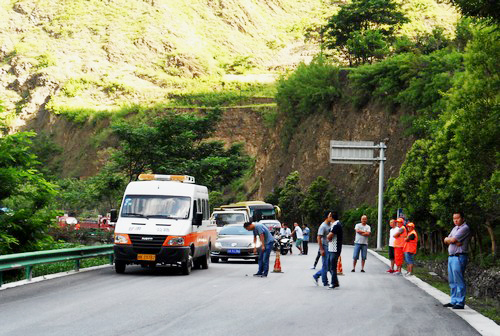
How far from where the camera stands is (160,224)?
21359 millimetres

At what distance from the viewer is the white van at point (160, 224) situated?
2100 centimetres

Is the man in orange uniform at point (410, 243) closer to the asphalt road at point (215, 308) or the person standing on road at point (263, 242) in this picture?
the asphalt road at point (215, 308)

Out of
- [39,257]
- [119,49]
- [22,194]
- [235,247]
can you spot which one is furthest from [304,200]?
[119,49]

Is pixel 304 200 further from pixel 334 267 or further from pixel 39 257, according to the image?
pixel 39 257

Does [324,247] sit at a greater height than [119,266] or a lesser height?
greater

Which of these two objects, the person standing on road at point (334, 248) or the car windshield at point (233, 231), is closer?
the person standing on road at point (334, 248)

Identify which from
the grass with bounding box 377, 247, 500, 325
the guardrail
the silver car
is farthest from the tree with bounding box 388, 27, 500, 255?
the guardrail

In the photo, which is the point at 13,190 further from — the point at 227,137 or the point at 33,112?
the point at 33,112

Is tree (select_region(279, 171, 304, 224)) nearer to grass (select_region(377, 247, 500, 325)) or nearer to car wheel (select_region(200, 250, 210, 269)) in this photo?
car wheel (select_region(200, 250, 210, 269))

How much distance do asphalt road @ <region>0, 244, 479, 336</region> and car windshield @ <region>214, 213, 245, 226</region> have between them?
15276 mm

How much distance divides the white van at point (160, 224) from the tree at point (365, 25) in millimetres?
60743

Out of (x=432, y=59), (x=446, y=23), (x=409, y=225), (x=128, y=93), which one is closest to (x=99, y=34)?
(x=128, y=93)

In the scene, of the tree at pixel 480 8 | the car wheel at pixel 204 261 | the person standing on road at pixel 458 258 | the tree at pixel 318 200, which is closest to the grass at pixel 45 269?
the car wheel at pixel 204 261

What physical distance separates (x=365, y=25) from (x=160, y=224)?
71190 millimetres
